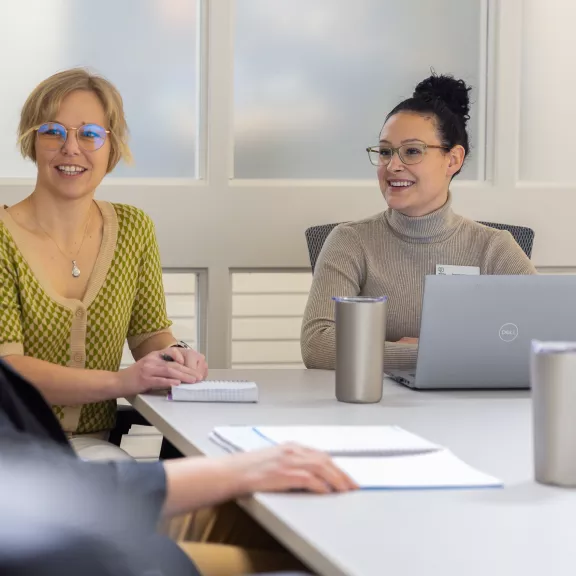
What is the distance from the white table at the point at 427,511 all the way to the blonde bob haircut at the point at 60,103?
0.83 m

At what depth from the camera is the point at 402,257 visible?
9.01 feet

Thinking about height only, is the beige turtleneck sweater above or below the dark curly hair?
below

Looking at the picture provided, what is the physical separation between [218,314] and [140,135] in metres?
0.59

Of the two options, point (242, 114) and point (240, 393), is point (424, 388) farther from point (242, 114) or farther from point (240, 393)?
point (242, 114)

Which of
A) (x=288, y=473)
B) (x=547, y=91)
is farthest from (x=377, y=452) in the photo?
(x=547, y=91)

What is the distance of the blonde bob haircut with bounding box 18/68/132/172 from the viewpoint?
7.95ft

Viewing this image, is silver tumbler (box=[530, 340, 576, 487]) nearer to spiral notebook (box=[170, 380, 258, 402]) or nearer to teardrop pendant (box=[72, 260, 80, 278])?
spiral notebook (box=[170, 380, 258, 402])

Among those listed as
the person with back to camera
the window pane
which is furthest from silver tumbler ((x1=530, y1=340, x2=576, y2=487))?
the window pane

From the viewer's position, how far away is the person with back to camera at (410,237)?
2676 mm

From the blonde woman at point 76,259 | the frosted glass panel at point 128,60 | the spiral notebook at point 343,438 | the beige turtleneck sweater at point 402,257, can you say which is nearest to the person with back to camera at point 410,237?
the beige turtleneck sweater at point 402,257

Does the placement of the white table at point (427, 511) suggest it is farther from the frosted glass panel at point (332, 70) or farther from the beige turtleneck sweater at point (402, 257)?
the frosted glass panel at point (332, 70)

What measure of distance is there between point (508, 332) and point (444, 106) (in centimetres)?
102

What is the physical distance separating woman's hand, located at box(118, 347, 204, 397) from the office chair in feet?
2.87

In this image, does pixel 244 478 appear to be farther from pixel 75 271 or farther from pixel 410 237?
pixel 410 237
